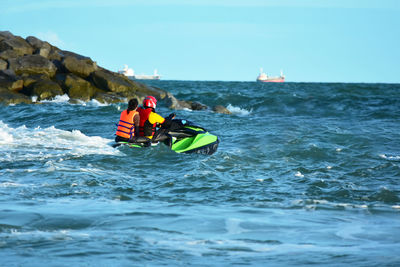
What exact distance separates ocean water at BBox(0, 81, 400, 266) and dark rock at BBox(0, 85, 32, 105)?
11.6 m

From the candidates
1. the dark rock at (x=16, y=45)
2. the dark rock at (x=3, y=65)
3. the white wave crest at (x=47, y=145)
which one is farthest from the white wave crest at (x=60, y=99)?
the white wave crest at (x=47, y=145)

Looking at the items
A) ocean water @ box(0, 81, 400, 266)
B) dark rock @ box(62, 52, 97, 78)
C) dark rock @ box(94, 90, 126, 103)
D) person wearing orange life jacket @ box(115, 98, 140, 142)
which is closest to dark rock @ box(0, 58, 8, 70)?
dark rock @ box(62, 52, 97, 78)

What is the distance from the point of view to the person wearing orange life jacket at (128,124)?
38.9ft

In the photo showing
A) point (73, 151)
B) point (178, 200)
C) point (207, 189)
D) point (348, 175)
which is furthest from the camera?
point (73, 151)

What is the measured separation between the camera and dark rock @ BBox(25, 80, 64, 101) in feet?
93.0

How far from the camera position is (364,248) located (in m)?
4.85

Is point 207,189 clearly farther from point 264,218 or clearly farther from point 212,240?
point 212,240

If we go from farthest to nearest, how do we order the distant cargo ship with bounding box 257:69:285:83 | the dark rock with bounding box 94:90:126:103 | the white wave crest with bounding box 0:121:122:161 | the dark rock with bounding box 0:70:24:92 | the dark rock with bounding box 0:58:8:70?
the distant cargo ship with bounding box 257:69:285:83, the dark rock with bounding box 0:58:8:70, the dark rock with bounding box 94:90:126:103, the dark rock with bounding box 0:70:24:92, the white wave crest with bounding box 0:121:122:161

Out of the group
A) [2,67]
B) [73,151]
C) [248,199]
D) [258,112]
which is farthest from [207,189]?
[2,67]

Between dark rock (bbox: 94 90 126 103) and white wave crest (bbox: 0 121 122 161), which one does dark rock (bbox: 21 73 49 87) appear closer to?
dark rock (bbox: 94 90 126 103)

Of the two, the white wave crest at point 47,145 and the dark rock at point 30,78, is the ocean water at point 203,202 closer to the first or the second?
the white wave crest at point 47,145

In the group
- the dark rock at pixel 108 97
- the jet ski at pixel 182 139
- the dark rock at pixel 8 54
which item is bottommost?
the jet ski at pixel 182 139

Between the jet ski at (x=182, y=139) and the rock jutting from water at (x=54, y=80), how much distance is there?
15.0 m

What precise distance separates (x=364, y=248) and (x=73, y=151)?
8425mm
